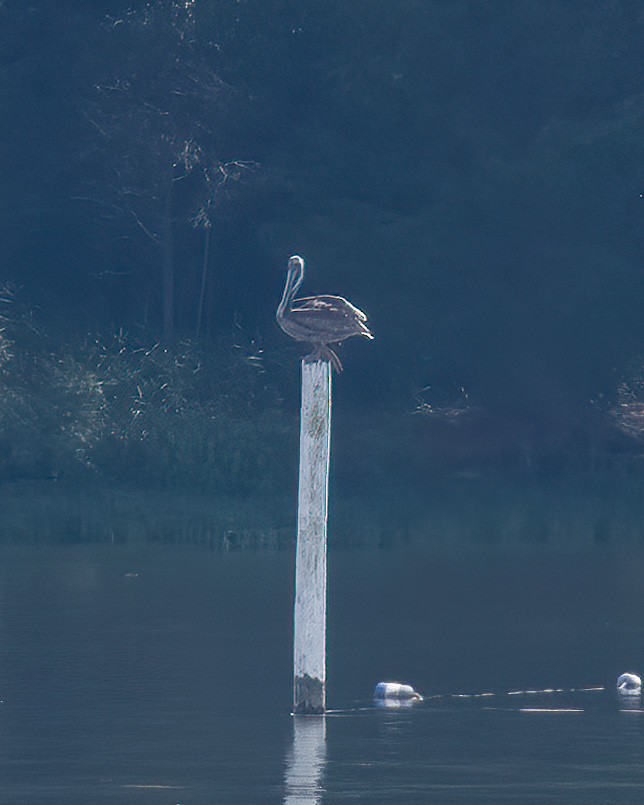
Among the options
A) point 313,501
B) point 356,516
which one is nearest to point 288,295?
point 313,501

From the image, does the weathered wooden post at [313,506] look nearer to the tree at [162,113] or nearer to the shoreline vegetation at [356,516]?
the shoreline vegetation at [356,516]

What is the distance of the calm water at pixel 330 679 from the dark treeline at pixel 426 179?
44.8 feet

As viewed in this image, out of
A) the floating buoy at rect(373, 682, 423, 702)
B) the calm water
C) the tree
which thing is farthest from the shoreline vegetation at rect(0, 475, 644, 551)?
the floating buoy at rect(373, 682, 423, 702)

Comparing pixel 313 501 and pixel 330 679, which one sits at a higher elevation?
pixel 313 501

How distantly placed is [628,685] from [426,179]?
31562mm

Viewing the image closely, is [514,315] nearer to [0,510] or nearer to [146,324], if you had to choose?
[146,324]

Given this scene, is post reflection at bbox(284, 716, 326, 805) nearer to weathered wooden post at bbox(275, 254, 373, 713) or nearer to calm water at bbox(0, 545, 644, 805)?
calm water at bbox(0, 545, 644, 805)

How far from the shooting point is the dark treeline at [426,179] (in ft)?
168

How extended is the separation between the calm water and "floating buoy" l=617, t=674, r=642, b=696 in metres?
0.15

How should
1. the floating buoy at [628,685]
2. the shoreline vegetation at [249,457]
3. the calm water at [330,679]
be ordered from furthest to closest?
1. the shoreline vegetation at [249,457]
2. the floating buoy at [628,685]
3. the calm water at [330,679]

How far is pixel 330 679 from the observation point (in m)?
23.5

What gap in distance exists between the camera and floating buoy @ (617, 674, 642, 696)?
22094mm

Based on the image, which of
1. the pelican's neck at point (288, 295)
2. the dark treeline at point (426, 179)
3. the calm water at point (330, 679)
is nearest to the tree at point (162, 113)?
the dark treeline at point (426, 179)

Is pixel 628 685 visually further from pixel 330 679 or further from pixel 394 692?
pixel 330 679
